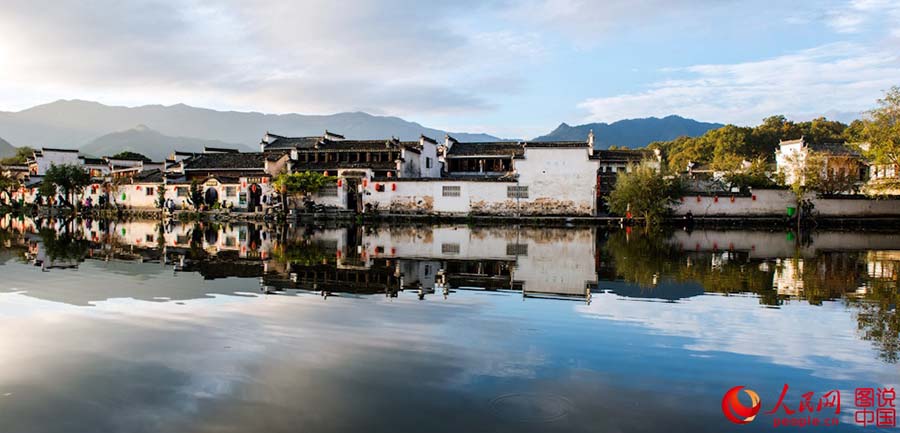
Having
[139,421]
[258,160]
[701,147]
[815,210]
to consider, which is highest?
[701,147]

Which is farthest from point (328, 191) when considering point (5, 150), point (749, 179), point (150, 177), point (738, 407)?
point (5, 150)

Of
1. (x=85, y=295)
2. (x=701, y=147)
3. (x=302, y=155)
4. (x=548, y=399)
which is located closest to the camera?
(x=548, y=399)

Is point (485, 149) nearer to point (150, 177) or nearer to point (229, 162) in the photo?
point (229, 162)

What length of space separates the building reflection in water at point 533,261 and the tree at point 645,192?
6762mm

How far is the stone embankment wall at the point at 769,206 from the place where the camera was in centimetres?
3759

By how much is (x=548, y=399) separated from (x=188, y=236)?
24.5 metres

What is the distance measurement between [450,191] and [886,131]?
78.4 feet

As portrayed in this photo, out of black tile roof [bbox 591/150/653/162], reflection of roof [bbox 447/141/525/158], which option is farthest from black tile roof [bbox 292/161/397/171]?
black tile roof [bbox 591/150/653/162]

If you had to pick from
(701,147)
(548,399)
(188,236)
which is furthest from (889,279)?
(701,147)

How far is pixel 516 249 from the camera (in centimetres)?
2098

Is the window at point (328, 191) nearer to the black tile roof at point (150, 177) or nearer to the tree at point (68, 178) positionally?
the black tile roof at point (150, 177)

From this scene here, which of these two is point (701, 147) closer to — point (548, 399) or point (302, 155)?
point (302, 155)

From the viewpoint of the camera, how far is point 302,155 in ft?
150

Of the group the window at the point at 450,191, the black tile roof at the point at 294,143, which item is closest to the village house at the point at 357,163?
the black tile roof at the point at 294,143
